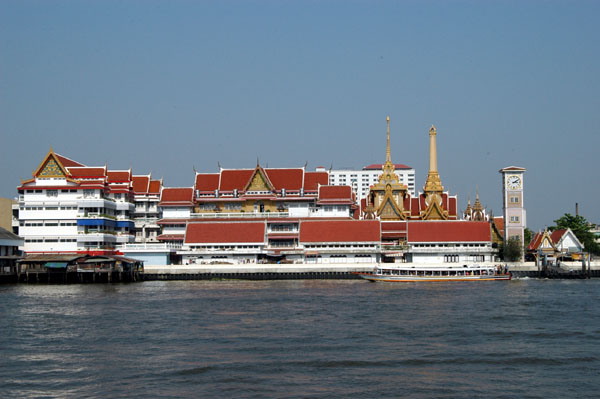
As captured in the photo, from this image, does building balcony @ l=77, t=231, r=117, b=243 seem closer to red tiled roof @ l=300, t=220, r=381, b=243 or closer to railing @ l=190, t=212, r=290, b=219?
railing @ l=190, t=212, r=290, b=219

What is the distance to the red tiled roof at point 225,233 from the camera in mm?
72625

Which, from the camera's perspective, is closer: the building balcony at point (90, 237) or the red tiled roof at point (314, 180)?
the building balcony at point (90, 237)

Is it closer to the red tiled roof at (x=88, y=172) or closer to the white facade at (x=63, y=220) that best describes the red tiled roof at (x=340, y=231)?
the white facade at (x=63, y=220)

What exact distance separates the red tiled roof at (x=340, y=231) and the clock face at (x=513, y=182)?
14.0 m

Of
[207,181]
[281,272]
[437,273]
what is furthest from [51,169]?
[437,273]

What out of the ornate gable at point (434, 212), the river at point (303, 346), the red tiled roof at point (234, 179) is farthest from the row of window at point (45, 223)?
the ornate gable at point (434, 212)

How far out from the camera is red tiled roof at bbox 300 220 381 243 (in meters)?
71.7

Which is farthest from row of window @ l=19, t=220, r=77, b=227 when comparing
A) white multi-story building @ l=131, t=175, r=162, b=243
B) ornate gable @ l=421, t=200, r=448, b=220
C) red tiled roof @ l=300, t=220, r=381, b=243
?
ornate gable @ l=421, t=200, r=448, b=220

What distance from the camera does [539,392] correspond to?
2164 centimetres

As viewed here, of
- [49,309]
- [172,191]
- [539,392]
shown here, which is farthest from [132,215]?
[539,392]

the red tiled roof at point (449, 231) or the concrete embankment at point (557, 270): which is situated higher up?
the red tiled roof at point (449, 231)

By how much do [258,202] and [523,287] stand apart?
3219 centimetres

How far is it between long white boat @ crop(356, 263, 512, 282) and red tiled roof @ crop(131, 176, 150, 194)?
30716 millimetres

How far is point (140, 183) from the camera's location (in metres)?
84.6
